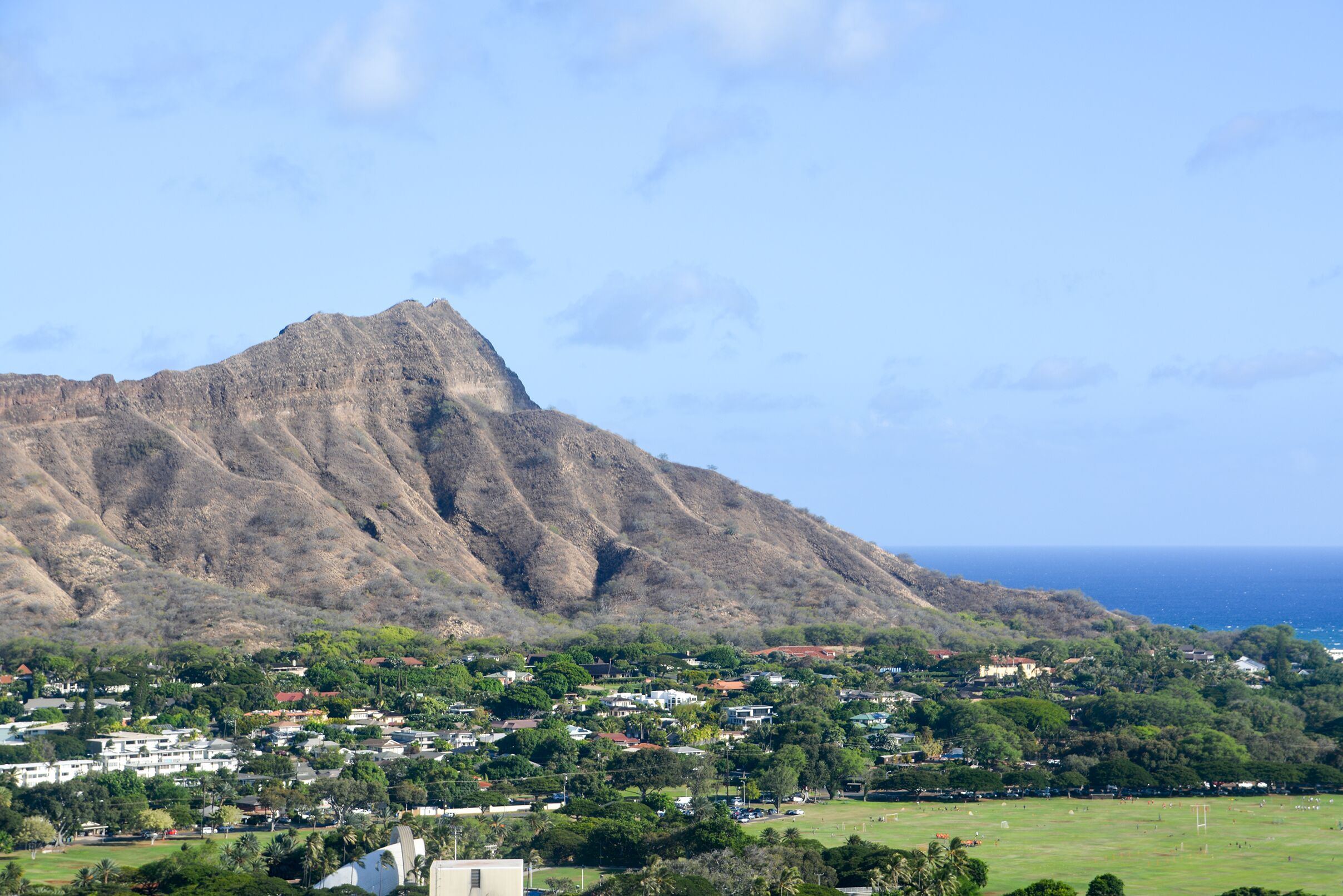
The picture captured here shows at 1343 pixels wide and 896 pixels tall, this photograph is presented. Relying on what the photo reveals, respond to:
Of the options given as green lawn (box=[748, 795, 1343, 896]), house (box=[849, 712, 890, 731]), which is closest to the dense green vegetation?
house (box=[849, 712, 890, 731])

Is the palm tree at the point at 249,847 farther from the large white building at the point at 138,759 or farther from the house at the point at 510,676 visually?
the house at the point at 510,676

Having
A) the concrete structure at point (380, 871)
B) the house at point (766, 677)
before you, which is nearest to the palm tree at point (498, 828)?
the concrete structure at point (380, 871)

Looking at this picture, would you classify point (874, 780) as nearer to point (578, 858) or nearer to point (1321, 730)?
point (578, 858)

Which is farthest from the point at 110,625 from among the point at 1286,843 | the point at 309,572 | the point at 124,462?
the point at 1286,843

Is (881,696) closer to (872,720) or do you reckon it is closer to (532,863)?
(872,720)

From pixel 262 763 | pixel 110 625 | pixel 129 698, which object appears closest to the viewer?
pixel 262 763
